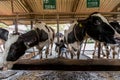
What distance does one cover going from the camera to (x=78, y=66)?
2.53 metres

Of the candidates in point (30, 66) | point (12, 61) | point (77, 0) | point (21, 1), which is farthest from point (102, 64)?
point (21, 1)

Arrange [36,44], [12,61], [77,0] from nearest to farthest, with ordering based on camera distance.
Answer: [12,61] → [36,44] → [77,0]

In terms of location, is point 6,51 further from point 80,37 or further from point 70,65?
point 80,37

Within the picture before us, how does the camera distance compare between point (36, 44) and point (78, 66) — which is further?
point (36, 44)

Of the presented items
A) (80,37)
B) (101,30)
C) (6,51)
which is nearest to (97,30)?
(101,30)

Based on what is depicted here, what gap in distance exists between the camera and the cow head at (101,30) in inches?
97.0

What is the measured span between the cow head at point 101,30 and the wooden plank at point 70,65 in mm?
297

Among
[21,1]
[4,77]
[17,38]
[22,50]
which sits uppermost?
[21,1]

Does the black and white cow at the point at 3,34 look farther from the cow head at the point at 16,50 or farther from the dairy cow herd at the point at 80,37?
the cow head at the point at 16,50

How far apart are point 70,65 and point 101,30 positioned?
0.60 metres

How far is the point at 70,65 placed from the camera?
2.52m

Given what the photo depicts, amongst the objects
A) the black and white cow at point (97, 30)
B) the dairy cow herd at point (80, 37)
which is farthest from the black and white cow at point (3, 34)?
the black and white cow at point (97, 30)

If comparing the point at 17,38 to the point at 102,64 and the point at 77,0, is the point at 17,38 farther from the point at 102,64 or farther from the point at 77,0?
the point at 77,0

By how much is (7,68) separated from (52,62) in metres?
0.57
